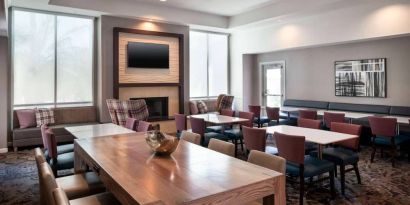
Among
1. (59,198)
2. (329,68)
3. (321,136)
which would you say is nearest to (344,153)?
(321,136)

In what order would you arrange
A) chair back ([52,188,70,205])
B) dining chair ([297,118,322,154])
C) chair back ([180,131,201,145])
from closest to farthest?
chair back ([52,188,70,205])
chair back ([180,131,201,145])
dining chair ([297,118,322,154])

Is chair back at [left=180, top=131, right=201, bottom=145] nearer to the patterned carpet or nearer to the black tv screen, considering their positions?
the patterned carpet

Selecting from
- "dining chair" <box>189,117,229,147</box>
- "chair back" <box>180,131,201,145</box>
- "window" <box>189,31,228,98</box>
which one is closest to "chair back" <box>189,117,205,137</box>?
"dining chair" <box>189,117,229,147</box>

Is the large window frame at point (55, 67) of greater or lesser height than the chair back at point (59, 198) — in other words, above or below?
above

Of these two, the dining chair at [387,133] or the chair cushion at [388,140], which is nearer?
the dining chair at [387,133]

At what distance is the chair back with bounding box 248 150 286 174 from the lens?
2197 millimetres

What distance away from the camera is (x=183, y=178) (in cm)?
181

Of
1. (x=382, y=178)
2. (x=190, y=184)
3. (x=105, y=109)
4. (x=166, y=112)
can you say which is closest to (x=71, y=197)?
(x=190, y=184)

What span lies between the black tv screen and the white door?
341cm

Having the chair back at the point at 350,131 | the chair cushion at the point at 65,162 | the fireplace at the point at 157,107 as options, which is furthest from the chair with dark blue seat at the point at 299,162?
the fireplace at the point at 157,107

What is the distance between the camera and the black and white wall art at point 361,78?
6484mm

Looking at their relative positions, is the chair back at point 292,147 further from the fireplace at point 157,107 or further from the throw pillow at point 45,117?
the throw pillow at point 45,117

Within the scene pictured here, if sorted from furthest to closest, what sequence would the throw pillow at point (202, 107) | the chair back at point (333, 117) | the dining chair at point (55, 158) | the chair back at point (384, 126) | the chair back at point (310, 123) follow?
the throw pillow at point (202, 107)
the chair back at point (333, 117)
the chair back at point (384, 126)
the chair back at point (310, 123)
the dining chair at point (55, 158)

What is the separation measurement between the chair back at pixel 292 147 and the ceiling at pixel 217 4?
493 centimetres
